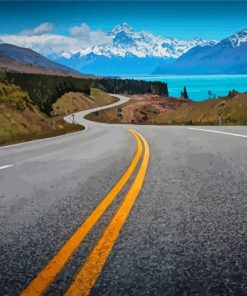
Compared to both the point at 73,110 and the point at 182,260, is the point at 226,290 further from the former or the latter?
the point at 73,110

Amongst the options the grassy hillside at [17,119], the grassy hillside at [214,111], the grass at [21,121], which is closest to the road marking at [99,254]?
the grass at [21,121]

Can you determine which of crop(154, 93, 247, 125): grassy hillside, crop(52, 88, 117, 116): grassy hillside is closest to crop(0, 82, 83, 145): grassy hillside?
crop(154, 93, 247, 125): grassy hillside

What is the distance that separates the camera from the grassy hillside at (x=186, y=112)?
56.3 meters

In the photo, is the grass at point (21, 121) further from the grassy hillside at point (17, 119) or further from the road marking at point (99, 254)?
the road marking at point (99, 254)

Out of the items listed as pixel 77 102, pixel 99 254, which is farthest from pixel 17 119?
pixel 77 102

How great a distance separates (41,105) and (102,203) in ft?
402

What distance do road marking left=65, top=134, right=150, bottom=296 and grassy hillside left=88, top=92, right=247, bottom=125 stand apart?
97.6 ft

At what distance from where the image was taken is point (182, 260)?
12.3 feet

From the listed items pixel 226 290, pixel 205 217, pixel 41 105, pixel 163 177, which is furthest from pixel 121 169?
pixel 41 105

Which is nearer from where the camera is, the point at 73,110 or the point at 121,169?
the point at 121,169

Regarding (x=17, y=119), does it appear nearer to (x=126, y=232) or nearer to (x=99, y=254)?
(x=126, y=232)

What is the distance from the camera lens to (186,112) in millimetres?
93812

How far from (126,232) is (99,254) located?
75cm

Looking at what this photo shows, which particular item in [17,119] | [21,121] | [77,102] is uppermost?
[77,102]
